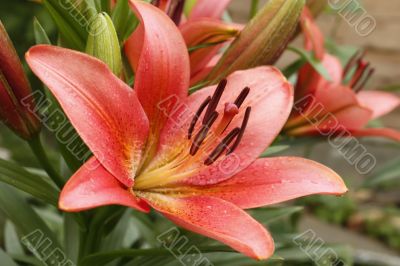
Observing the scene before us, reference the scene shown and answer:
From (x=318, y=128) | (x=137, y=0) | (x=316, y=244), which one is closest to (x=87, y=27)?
(x=137, y=0)

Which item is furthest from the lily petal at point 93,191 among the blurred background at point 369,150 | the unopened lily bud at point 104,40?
the blurred background at point 369,150

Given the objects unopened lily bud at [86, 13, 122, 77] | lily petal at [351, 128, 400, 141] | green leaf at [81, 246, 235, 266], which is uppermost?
unopened lily bud at [86, 13, 122, 77]

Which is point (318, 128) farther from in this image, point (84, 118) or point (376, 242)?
point (376, 242)

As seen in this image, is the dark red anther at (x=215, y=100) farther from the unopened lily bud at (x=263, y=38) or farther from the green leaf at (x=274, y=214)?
the green leaf at (x=274, y=214)

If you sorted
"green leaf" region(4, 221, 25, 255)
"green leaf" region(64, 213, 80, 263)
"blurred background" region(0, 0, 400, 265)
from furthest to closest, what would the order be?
"blurred background" region(0, 0, 400, 265) < "green leaf" region(4, 221, 25, 255) < "green leaf" region(64, 213, 80, 263)

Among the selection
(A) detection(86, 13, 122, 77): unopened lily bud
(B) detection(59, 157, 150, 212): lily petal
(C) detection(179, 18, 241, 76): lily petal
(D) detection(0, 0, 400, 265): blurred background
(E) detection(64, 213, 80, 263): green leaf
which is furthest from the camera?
(D) detection(0, 0, 400, 265): blurred background

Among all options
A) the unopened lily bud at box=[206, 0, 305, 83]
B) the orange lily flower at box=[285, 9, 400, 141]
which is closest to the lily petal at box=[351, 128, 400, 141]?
the orange lily flower at box=[285, 9, 400, 141]

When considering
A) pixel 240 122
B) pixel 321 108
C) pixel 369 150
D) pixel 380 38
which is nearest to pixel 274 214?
pixel 321 108

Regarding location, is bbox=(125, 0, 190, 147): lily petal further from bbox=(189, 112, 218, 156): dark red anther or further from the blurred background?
the blurred background
